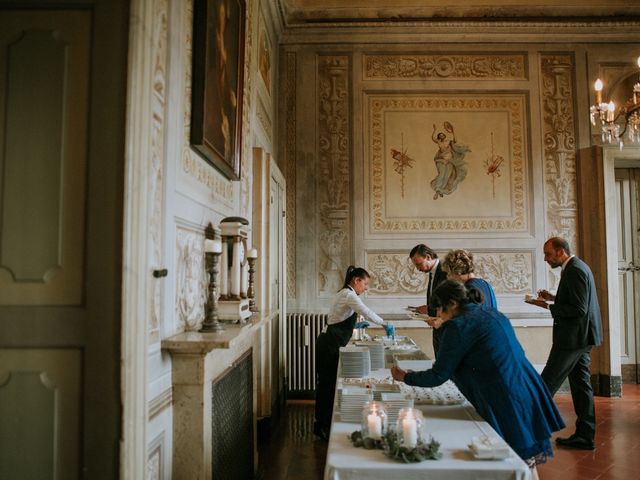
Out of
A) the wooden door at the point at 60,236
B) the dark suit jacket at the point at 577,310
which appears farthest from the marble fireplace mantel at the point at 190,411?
the dark suit jacket at the point at 577,310

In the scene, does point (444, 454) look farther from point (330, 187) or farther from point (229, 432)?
point (330, 187)

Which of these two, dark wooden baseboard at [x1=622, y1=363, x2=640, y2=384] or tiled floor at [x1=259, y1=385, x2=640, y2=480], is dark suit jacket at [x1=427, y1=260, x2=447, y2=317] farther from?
dark wooden baseboard at [x1=622, y1=363, x2=640, y2=384]

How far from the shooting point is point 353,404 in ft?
7.74

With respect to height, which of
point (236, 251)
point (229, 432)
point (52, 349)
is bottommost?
point (229, 432)

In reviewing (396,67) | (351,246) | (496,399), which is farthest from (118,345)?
(396,67)

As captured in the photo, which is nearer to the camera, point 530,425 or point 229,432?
point 530,425

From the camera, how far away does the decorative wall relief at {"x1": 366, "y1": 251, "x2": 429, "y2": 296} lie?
6820 millimetres

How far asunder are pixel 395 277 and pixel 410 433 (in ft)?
16.5

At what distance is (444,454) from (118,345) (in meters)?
1.33

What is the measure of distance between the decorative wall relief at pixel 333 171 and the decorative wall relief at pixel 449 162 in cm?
36

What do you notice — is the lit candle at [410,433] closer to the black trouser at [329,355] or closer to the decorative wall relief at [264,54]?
the black trouser at [329,355]

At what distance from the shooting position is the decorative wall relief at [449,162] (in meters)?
6.89

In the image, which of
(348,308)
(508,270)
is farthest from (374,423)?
(508,270)

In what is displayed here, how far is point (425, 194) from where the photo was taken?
691cm
